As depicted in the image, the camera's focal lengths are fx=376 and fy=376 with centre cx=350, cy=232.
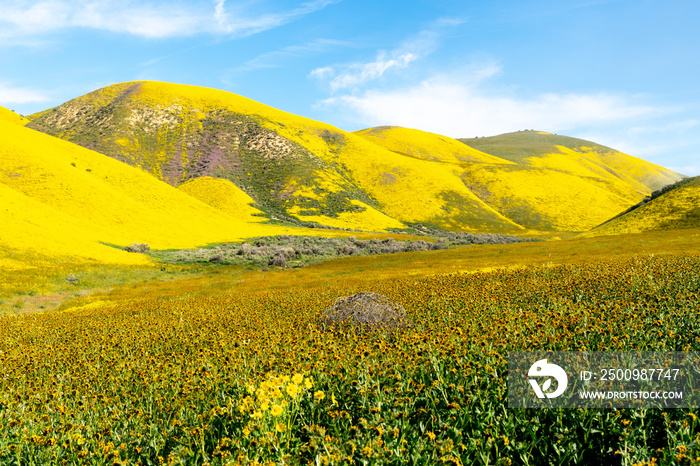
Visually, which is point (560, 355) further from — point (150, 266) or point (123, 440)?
point (150, 266)

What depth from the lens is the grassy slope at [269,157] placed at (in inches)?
4924

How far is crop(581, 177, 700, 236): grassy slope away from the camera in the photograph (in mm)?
65062

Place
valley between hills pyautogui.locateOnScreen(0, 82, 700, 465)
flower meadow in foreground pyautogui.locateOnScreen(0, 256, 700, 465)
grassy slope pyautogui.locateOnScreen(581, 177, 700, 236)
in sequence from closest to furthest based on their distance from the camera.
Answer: flower meadow in foreground pyautogui.locateOnScreen(0, 256, 700, 465) < valley between hills pyautogui.locateOnScreen(0, 82, 700, 465) < grassy slope pyautogui.locateOnScreen(581, 177, 700, 236)

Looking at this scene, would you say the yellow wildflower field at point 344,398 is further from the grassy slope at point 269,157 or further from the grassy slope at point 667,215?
the grassy slope at point 269,157

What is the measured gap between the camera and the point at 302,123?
172 m

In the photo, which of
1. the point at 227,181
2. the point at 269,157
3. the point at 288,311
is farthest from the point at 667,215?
the point at 269,157

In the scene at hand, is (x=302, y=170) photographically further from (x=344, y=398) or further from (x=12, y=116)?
(x=344, y=398)

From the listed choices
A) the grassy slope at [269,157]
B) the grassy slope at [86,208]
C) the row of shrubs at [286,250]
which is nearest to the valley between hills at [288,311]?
the grassy slope at [86,208]

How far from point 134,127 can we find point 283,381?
165m

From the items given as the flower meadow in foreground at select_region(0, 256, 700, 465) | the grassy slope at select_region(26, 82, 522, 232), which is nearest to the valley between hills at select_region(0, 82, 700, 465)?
the flower meadow in foreground at select_region(0, 256, 700, 465)

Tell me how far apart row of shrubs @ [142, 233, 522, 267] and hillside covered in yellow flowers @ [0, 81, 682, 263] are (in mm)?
6775

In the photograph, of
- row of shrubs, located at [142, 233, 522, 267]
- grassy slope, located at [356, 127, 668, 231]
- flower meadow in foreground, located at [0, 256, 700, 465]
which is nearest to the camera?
flower meadow in foreground, located at [0, 256, 700, 465]

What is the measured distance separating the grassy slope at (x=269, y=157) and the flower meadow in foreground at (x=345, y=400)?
101 meters

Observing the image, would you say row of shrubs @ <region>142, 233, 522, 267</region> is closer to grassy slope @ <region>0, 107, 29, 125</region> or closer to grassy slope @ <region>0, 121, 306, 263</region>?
grassy slope @ <region>0, 121, 306, 263</region>
